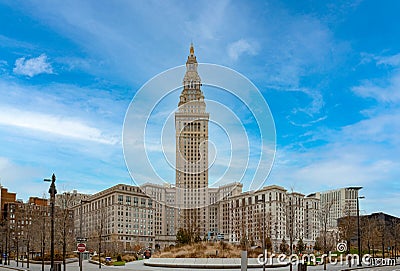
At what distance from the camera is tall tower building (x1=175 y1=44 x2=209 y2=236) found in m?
146

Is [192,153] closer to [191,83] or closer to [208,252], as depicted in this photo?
[191,83]

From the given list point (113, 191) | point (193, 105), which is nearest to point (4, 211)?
point (113, 191)

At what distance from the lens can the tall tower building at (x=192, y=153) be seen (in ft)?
479

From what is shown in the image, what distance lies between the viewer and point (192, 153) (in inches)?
5965

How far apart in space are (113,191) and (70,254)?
72459 millimetres

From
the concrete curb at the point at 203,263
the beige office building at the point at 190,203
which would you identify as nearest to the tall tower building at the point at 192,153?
the beige office building at the point at 190,203

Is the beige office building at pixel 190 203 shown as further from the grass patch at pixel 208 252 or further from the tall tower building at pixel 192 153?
the grass patch at pixel 208 252

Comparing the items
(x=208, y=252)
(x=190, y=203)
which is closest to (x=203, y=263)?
(x=208, y=252)

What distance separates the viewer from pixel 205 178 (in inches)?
6668

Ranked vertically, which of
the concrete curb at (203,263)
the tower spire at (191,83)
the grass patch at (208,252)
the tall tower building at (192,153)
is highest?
the tower spire at (191,83)

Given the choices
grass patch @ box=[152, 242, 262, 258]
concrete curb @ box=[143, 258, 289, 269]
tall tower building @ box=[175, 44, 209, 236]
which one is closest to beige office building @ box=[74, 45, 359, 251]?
tall tower building @ box=[175, 44, 209, 236]

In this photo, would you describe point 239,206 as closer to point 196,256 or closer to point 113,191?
point 113,191

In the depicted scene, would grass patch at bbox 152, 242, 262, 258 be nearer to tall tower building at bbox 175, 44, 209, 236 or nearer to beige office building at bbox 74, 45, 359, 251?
tall tower building at bbox 175, 44, 209, 236

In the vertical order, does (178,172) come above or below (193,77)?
below
